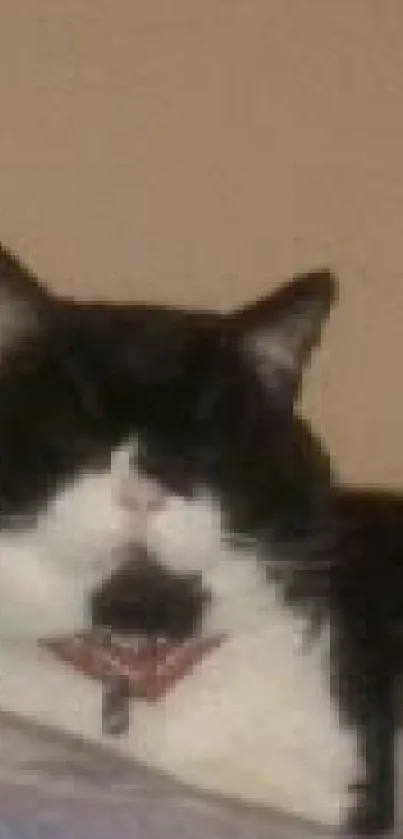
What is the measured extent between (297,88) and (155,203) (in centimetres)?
17

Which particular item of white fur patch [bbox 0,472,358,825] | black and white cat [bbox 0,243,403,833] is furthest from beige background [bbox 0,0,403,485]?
white fur patch [bbox 0,472,358,825]

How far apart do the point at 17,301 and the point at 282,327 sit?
183mm

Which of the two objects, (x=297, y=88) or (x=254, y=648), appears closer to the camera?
(x=254, y=648)

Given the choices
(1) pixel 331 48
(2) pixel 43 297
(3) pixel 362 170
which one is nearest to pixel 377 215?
(3) pixel 362 170

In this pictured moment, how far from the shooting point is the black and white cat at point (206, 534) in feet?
3.16

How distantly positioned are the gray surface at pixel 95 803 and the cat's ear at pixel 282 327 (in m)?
0.28

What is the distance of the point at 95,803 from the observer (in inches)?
35.7

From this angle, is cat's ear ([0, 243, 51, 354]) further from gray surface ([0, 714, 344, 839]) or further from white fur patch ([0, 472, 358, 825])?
gray surface ([0, 714, 344, 839])

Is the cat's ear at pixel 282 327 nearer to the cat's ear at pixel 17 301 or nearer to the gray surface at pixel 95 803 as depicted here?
the cat's ear at pixel 17 301

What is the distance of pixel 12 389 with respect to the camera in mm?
990

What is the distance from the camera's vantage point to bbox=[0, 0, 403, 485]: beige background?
4.46ft

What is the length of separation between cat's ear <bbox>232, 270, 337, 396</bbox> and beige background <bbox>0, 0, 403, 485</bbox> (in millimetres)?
344

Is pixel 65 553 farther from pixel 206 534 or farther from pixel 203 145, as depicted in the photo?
pixel 203 145

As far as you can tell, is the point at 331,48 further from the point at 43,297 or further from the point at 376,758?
the point at 376,758
